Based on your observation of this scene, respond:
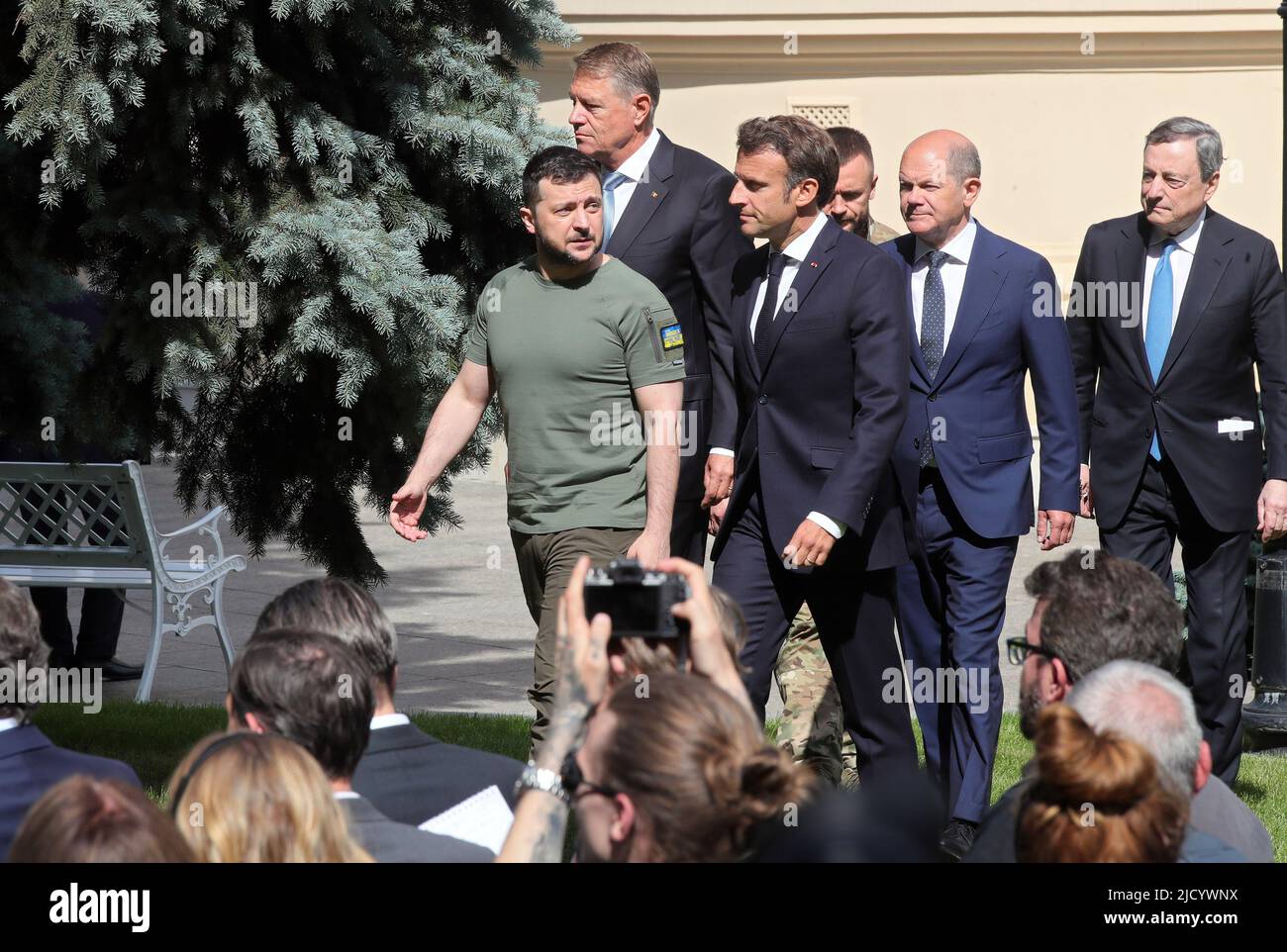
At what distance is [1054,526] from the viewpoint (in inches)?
217

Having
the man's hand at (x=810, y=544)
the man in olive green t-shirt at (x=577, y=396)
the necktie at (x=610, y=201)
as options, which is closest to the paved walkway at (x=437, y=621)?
the necktie at (x=610, y=201)

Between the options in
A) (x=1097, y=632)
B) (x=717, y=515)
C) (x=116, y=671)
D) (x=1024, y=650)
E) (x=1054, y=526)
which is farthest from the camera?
(x=116, y=671)

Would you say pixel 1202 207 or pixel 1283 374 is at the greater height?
pixel 1202 207

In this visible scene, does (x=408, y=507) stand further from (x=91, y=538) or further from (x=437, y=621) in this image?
(x=437, y=621)

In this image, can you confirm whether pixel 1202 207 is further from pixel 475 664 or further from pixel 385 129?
pixel 475 664

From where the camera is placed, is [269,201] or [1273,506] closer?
[269,201]

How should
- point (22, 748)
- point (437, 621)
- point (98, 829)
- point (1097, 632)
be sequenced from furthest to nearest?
point (437, 621)
point (1097, 632)
point (22, 748)
point (98, 829)

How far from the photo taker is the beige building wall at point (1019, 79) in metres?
17.5

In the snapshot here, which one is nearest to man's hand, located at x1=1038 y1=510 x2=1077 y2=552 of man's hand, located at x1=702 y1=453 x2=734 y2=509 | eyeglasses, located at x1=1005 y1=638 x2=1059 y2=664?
man's hand, located at x1=702 y1=453 x2=734 y2=509

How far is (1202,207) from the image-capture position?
5.86m

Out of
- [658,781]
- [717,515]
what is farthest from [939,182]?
[658,781]

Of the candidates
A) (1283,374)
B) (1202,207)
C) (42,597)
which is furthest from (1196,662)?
(42,597)

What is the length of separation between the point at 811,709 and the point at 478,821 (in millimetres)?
2874

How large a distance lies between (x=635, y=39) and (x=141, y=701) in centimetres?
1177
